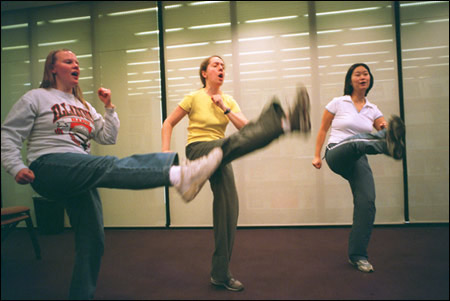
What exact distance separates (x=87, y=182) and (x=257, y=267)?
133 centimetres

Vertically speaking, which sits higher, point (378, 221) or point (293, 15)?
point (293, 15)

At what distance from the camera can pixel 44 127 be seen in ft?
4.26

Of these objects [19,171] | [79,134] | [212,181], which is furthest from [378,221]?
[19,171]

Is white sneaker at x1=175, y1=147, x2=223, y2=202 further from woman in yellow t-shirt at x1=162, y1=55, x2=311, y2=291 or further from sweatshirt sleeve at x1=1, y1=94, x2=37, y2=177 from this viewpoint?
sweatshirt sleeve at x1=1, y1=94, x2=37, y2=177

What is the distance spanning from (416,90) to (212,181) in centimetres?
277

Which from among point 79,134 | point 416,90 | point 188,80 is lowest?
point 79,134

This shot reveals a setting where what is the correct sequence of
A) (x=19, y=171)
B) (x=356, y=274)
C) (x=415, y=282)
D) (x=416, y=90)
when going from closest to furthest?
(x=19, y=171) < (x=415, y=282) < (x=356, y=274) < (x=416, y=90)

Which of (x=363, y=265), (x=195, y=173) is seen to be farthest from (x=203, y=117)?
(x=363, y=265)

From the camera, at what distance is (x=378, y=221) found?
312 cm

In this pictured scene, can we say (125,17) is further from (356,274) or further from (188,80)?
(356,274)

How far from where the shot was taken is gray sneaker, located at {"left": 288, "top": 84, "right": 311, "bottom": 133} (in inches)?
46.8

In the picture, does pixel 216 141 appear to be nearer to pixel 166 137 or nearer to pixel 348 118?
pixel 166 137

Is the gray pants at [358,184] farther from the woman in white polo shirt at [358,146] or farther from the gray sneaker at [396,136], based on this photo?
the gray sneaker at [396,136]

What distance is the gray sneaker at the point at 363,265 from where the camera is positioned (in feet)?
5.74
